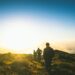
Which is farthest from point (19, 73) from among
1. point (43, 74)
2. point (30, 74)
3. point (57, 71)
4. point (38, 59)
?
point (38, 59)

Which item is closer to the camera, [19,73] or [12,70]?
[19,73]

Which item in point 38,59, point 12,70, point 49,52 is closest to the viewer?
point 12,70

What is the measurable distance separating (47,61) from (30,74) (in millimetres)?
7467

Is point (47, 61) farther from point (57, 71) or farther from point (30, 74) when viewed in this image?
point (30, 74)

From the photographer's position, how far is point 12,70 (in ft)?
125

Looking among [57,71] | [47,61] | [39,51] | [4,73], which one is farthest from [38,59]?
[4,73]

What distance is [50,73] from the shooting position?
3759 cm

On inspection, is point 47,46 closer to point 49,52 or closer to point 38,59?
point 49,52

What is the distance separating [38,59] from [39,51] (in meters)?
2.80

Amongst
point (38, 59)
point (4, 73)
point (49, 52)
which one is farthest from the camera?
point (38, 59)

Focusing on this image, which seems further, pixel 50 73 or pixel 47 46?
pixel 47 46

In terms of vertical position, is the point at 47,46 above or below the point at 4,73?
above

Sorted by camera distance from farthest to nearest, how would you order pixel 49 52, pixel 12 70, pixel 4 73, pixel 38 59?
1. pixel 38 59
2. pixel 49 52
3. pixel 12 70
4. pixel 4 73

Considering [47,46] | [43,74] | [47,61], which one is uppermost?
[47,46]
